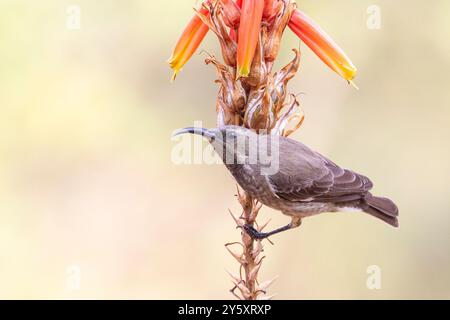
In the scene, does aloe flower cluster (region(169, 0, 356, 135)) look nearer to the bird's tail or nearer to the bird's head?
the bird's head

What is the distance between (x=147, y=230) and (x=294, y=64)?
12.9 ft

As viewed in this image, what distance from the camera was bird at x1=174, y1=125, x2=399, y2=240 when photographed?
3824 millimetres

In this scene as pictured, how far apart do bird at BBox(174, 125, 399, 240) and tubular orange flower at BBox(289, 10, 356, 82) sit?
524 millimetres

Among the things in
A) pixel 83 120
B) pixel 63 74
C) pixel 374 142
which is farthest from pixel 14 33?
pixel 374 142

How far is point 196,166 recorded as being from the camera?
25.3 ft

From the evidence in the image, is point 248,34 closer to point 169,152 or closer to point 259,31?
point 259,31

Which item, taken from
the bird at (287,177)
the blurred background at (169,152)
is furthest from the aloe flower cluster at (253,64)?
the blurred background at (169,152)

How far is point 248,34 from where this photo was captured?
3.48 m

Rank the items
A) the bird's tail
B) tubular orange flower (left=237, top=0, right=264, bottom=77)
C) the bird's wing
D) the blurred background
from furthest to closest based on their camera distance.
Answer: the blurred background → the bird's tail → the bird's wing → tubular orange flower (left=237, top=0, right=264, bottom=77)

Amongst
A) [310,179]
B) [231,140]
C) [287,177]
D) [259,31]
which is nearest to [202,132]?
[231,140]

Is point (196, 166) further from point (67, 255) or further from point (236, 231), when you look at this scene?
point (67, 255)

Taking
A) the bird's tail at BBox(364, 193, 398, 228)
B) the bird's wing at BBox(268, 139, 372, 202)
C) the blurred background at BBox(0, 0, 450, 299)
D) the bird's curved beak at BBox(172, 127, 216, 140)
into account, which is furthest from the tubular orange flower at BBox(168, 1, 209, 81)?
the blurred background at BBox(0, 0, 450, 299)

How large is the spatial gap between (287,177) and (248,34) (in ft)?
3.93

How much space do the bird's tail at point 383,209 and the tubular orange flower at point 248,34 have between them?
162cm
